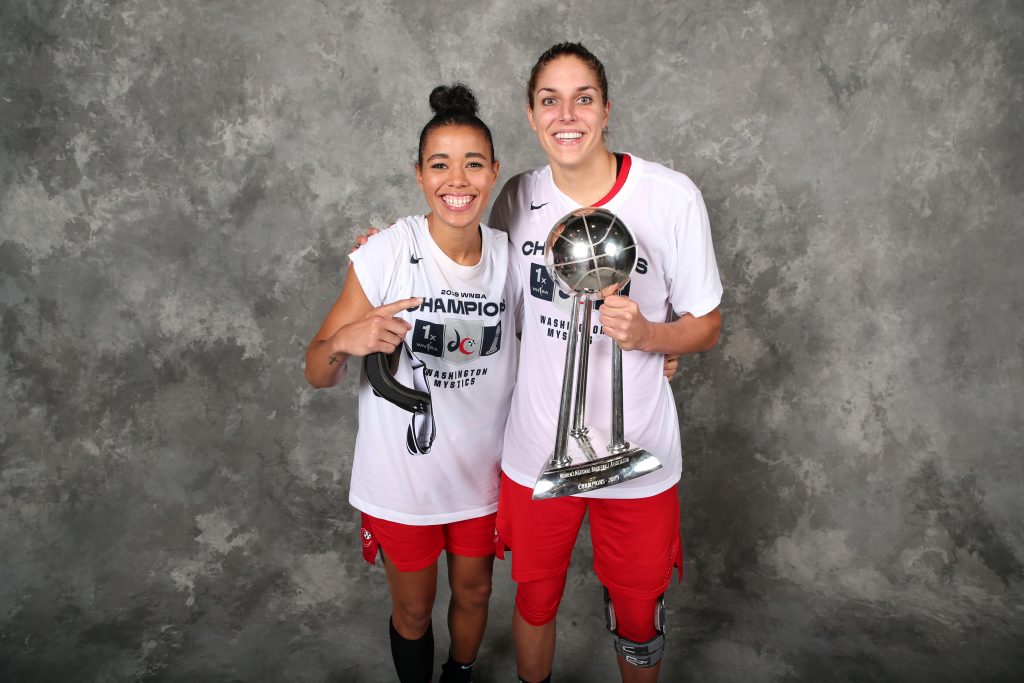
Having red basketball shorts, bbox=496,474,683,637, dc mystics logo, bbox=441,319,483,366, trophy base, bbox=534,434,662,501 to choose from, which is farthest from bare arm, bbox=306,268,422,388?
red basketball shorts, bbox=496,474,683,637

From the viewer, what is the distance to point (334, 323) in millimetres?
2379

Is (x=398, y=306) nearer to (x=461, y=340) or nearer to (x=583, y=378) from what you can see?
(x=461, y=340)

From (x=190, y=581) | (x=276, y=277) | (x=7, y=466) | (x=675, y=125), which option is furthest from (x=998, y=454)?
(x=7, y=466)

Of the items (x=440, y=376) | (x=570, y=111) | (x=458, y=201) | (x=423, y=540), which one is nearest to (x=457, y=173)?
(x=458, y=201)

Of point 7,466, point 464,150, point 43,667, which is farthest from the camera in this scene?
point 7,466

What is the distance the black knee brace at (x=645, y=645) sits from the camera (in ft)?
8.48

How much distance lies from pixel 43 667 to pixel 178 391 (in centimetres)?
133

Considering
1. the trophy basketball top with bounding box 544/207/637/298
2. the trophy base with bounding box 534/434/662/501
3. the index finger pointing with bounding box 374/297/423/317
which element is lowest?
the trophy base with bounding box 534/434/662/501

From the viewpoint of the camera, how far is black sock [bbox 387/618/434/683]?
2.75 meters

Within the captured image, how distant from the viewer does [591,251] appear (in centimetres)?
199

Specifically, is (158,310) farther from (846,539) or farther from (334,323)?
(846,539)

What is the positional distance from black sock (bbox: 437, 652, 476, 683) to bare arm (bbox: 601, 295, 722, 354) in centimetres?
144

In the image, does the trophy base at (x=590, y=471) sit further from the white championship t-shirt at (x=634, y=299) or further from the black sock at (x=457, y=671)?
the black sock at (x=457, y=671)

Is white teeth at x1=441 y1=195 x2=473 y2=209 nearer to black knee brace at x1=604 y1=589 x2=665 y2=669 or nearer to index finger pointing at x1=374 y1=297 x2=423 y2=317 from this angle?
index finger pointing at x1=374 y1=297 x2=423 y2=317
